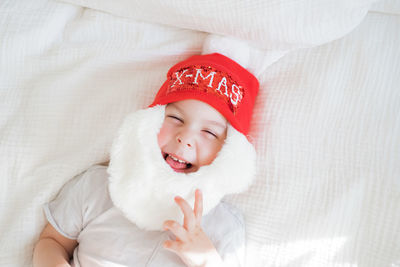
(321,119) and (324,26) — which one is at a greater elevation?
(324,26)

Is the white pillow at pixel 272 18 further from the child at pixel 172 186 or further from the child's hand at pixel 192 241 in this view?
the child's hand at pixel 192 241

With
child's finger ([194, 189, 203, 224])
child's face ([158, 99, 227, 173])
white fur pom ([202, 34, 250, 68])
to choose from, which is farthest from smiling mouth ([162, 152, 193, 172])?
white fur pom ([202, 34, 250, 68])

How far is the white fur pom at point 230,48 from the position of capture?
108 centimetres

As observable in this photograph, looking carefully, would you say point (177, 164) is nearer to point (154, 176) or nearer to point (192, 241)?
point (154, 176)

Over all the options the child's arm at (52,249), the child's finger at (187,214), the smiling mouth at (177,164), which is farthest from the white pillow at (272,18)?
the child's arm at (52,249)

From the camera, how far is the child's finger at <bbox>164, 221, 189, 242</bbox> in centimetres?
81

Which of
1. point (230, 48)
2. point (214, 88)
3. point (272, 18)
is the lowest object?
point (214, 88)

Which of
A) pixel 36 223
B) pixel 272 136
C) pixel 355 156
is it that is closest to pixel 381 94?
pixel 355 156

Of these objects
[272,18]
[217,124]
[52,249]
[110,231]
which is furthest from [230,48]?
[52,249]

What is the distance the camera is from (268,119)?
1.06m

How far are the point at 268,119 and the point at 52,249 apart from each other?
2.32 feet

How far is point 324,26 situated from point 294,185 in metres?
Result: 0.46

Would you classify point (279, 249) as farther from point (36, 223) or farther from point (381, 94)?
point (36, 223)

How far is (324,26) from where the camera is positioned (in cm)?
101
